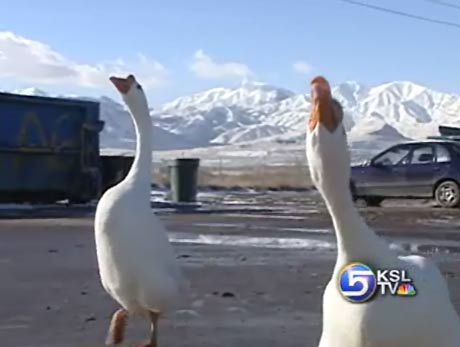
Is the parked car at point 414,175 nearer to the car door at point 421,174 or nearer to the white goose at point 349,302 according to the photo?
the car door at point 421,174

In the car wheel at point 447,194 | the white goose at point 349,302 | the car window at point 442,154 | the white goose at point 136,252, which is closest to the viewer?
the white goose at point 349,302

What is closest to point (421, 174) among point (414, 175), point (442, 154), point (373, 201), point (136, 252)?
point (414, 175)

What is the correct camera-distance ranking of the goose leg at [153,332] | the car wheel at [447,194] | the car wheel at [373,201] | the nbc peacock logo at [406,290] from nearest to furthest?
the nbc peacock logo at [406,290] < the goose leg at [153,332] < the car wheel at [447,194] < the car wheel at [373,201]

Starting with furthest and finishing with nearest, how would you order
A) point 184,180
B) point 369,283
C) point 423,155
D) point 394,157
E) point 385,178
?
point 184,180, point 394,157, point 385,178, point 423,155, point 369,283

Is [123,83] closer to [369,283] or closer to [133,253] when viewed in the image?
[133,253]

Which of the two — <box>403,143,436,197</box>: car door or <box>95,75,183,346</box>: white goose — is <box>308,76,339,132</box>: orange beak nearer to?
<box>95,75,183,346</box>: white goose

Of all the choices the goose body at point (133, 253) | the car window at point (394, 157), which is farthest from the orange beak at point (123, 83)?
the car window at point (394, 157)

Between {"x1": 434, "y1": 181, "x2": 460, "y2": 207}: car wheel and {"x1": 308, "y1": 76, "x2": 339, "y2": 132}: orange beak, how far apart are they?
21394mm

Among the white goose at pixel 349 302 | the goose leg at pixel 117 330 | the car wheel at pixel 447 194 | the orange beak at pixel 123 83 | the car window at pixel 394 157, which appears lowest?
the car wheel at pixel 447 194

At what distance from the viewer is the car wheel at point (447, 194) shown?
24.5m

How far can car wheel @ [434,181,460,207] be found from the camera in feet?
80.3

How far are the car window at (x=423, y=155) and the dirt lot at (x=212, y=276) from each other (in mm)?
4586

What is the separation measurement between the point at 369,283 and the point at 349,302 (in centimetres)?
11

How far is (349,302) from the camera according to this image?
363cm
